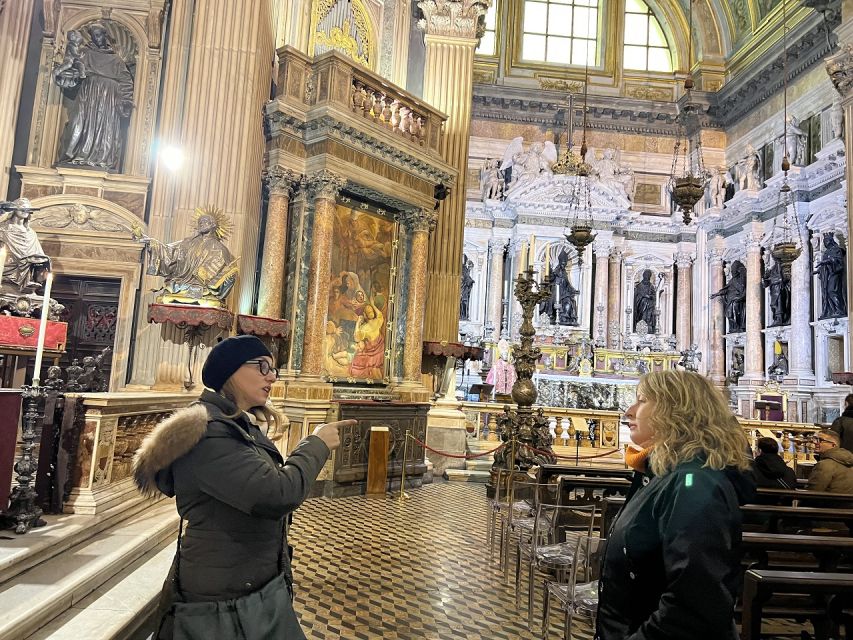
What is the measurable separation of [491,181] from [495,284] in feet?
11.9

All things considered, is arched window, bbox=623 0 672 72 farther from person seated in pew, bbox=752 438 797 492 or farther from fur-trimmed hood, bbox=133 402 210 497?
Result: fur-trimmed hood, bbox=133 402 210 497

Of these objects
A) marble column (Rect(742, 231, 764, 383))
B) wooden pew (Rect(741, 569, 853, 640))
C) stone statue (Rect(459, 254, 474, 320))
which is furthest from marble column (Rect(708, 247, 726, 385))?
wooden pew (Rect(741, 569, 853, 640))

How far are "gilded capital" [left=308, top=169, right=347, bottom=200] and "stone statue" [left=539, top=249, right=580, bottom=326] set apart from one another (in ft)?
43.2

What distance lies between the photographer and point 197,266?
7.12m

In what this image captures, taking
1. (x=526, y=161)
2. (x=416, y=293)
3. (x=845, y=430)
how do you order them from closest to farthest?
(x=845, y=430) → (x=416, y=293) → (x=526, y=161)

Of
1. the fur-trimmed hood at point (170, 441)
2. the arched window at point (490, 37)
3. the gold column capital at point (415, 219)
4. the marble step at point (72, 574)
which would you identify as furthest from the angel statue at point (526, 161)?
the fur-trimmed hood at point (170, 441)

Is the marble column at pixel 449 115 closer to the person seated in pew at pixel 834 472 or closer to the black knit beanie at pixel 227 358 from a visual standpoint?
the person seated in pew at pixel 834 472

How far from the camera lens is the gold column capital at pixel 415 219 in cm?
1041

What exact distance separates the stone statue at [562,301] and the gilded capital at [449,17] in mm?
10617

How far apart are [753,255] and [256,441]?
20765 millimetres

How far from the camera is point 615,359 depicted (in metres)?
20.1

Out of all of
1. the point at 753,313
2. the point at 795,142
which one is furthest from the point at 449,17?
the point at 753,313

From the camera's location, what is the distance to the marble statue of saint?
6.90 metres

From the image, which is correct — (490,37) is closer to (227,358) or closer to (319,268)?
(319,268)
